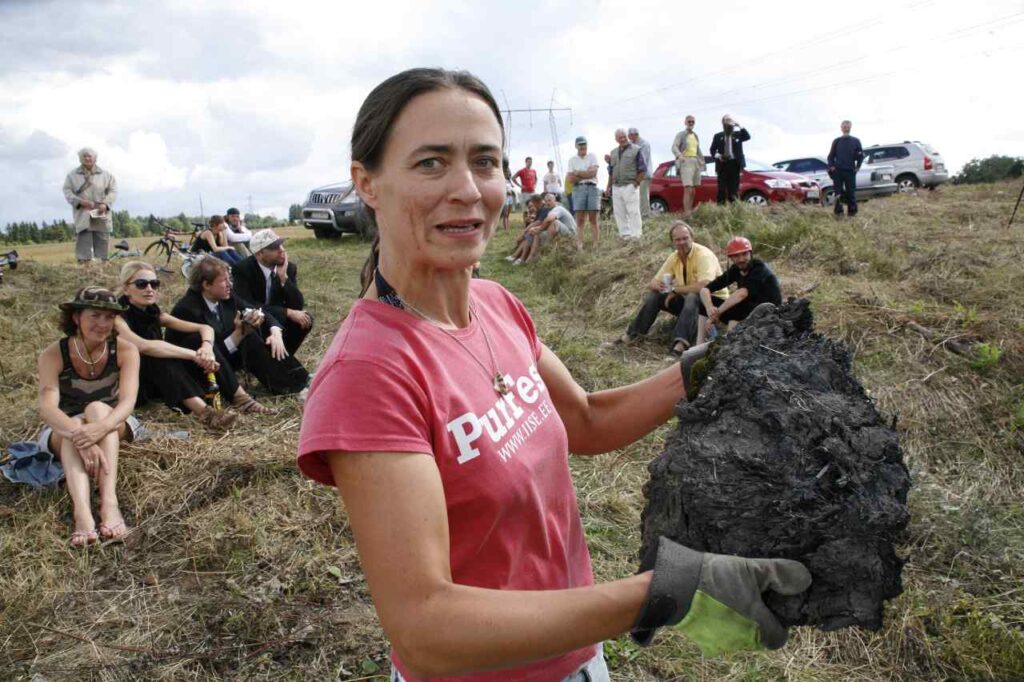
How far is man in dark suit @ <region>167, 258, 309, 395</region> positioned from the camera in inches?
234

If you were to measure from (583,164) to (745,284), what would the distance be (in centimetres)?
603

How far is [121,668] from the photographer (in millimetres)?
2826

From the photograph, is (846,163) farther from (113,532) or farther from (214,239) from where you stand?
(113,532)

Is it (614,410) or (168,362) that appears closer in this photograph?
(614,410)

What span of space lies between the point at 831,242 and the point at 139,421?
26.0 feet

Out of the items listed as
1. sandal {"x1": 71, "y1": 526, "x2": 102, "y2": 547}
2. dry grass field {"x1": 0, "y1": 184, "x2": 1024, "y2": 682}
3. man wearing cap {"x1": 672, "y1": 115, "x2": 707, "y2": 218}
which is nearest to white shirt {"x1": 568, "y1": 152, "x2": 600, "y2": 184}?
man wearing cap {"x1": 672, "y1": 115, "x2": 707, "y2": 218}

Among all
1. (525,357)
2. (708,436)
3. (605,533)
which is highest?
(525,357)

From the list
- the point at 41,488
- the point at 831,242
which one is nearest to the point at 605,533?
the point at 41,488

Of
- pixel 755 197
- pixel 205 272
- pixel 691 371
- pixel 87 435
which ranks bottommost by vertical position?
pixel 87 435

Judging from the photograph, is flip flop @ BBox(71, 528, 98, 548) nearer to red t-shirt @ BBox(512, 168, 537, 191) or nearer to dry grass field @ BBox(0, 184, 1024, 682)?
dry grass field @ BBox(0, 184, 1024, 682)

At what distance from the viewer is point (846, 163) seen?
1166cm

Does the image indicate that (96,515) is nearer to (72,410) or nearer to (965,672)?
(72,410)

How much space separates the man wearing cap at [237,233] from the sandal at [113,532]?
26.0ft

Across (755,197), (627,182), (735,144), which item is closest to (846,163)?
(735,144)
